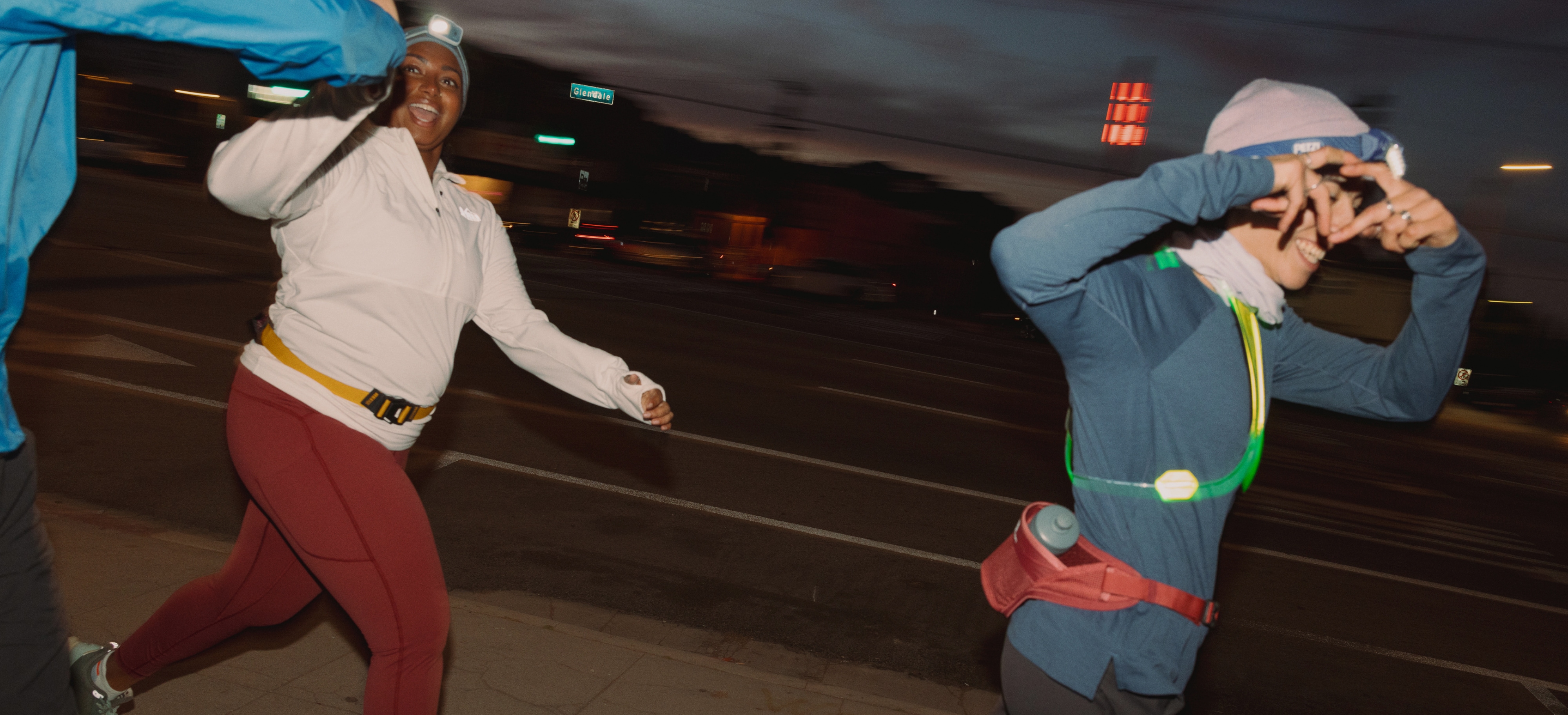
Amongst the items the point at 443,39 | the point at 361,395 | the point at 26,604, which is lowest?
the point at 26,604

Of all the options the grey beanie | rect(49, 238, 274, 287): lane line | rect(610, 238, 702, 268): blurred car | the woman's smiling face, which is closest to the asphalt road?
rect(49, 238, 274, 287): lane line

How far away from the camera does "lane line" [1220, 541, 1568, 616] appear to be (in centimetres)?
721

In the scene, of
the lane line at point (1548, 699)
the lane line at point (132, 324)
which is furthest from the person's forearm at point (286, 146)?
the lane line at point (132, 324)

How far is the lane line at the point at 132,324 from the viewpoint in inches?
338

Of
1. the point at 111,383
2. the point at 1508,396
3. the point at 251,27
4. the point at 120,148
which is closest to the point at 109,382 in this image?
the point at 111,383

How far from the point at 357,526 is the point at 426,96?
1.17 metres

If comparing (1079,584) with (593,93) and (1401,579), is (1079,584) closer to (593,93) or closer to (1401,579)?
(1401,579)

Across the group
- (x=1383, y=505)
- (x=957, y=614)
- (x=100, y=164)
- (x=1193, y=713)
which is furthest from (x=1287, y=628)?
(x=100, y=164)

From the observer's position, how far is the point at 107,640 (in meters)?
3.46

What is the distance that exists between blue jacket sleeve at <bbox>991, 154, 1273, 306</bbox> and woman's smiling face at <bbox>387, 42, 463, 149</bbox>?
66.8 inches

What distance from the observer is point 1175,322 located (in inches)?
71.4

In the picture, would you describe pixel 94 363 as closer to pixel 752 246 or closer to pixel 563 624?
pixel 563 624

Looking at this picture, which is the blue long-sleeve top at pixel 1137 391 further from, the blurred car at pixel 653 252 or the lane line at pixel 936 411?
the blurred car at pixel 653 252

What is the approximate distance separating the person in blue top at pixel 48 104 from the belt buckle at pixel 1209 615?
1.82m
